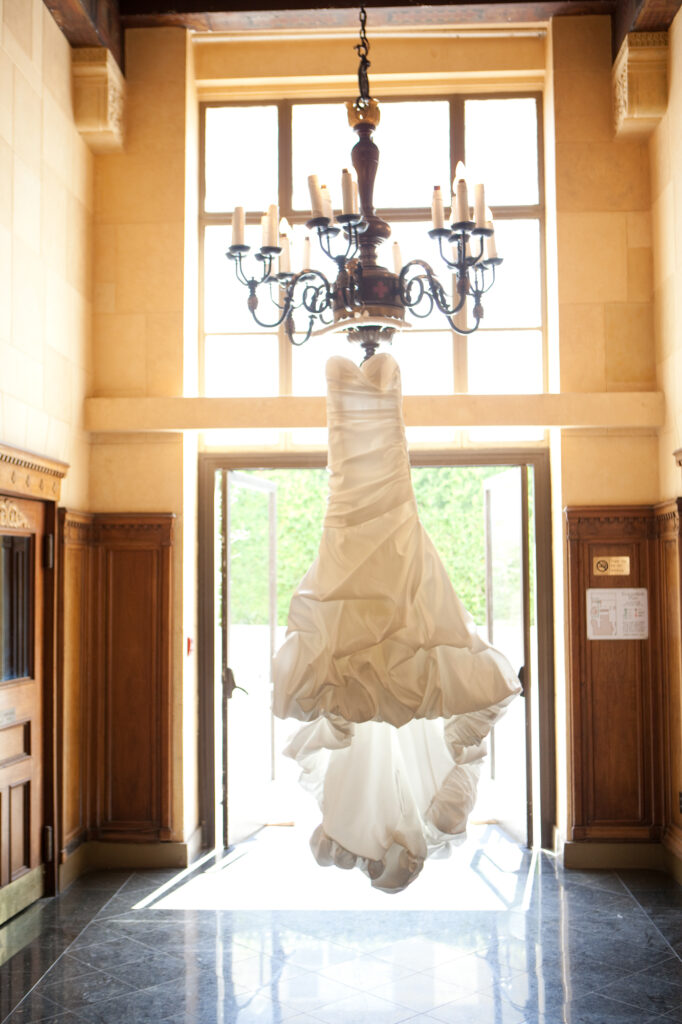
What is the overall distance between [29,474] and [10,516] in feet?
0.75

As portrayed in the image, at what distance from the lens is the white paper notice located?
5.50m

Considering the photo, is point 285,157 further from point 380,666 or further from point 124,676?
point 380,666

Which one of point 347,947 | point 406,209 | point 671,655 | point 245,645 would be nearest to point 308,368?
point 406,209

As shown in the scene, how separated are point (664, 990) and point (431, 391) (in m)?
3.46

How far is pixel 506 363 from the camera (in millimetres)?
5945

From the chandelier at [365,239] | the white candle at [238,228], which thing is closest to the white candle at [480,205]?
the chandelier at [365,239]

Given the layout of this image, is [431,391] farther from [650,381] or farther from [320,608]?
[320,608]

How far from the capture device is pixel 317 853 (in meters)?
2.71

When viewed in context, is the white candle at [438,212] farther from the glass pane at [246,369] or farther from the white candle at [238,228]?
the glass pane at [246,369]

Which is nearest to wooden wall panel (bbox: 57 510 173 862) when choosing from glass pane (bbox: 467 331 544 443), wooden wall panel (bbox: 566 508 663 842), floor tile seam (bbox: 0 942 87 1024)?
floor tile seam (bbox: 0 942 87 1024)

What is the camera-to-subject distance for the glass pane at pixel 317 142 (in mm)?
6082

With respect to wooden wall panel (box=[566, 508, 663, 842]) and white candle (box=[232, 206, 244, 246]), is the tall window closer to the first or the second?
wooden wall panel (box=[566, 508, 663, 842])

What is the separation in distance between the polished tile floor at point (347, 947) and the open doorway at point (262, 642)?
1.38 ft

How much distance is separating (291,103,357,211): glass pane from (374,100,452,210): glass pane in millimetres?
247
